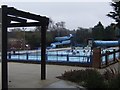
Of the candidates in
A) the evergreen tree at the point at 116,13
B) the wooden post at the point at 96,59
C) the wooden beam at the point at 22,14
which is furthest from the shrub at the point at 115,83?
the wooden post at the point at 96,59

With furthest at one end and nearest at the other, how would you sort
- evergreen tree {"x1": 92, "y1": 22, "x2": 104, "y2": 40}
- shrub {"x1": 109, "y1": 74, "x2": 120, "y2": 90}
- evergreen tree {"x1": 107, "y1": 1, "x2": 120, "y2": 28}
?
evergreen tree {"x1": 92, "y1": 22, "x2": 104, "y2": 40} < evergreen tree {"x1": 107, "y1": 1, "x2": 120, "y2": 28} < shrub {"x1": 109, "y1": 74, "x2": 120, "y2": 90}

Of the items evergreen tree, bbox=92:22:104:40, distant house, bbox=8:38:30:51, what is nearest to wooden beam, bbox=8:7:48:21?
distant house, bbox=8:38:30:51

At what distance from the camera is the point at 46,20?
14219 millimetres

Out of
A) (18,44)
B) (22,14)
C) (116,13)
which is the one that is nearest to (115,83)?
(22,14)

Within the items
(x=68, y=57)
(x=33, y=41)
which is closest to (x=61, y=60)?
(x=68, y=57)

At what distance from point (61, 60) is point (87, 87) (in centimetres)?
1419

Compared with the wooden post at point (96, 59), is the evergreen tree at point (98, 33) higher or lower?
higher

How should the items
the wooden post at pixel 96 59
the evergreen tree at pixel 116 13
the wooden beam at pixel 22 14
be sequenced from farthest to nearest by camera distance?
1. the wooden post at pixel 96 59
2. the evergreen tree at pixel 116 13
3. the wooden beam at pixel 22 14

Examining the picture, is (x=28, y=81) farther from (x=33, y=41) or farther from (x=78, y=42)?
(x=78, y=42)

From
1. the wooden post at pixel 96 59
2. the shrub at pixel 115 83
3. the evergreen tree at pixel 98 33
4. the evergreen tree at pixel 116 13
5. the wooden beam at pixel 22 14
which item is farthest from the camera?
the evergreen tree at pixel 98 33

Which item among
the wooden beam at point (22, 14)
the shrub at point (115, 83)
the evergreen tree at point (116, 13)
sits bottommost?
the shrub at point (115, 83)

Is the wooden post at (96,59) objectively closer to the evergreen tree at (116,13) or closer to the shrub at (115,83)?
Result: the evergreen tree at (116,13)

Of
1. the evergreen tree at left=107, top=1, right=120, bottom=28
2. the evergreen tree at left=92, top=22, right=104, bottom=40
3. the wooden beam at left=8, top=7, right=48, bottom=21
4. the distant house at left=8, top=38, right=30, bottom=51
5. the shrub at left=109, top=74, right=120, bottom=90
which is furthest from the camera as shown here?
the evergreen tree at left=92, top=22, right=104, bottom=40

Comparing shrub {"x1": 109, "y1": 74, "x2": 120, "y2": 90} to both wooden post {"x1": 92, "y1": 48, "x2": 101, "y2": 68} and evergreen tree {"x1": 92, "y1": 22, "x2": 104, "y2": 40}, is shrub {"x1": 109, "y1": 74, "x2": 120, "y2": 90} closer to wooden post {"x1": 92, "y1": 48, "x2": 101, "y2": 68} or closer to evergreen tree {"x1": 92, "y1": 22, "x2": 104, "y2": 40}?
wooden post {"x1": 92, "y1": 48, "x2": 101, "y2": 68}
